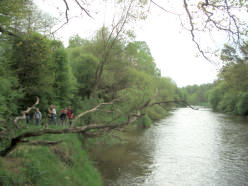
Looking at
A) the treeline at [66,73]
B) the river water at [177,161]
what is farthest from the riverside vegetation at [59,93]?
the river water at [177,161]

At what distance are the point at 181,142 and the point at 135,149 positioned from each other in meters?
5.78

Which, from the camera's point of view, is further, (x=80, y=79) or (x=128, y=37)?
(x=80, y=79)

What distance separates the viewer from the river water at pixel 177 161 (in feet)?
46.5

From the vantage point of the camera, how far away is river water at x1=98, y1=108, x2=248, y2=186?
14164 millimetres

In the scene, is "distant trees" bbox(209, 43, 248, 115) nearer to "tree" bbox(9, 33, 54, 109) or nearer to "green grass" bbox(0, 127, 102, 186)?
"green grass" bbox(0, 127, 102, 186)

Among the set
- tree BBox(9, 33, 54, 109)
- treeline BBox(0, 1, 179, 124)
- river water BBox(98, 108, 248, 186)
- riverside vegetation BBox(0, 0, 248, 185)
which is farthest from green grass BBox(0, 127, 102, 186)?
tree BBox(9, 33, 54, 109)

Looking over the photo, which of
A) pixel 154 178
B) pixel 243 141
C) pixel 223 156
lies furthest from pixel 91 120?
pixel 243 141

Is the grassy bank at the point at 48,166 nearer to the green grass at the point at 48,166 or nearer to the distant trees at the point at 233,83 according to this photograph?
the green grass at the point at 48,166

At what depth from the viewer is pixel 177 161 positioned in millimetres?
17547

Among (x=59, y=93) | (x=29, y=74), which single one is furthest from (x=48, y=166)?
(x=59, y=93)

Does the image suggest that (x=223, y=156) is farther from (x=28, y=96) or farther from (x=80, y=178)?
(x=28, y=96)

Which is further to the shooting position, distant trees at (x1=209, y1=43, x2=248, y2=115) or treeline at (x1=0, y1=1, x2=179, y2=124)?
treeline at (x1=0, y1=1, x2=179, y2=124)

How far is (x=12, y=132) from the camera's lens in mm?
7184

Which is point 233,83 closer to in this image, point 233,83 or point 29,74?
point 233,83
